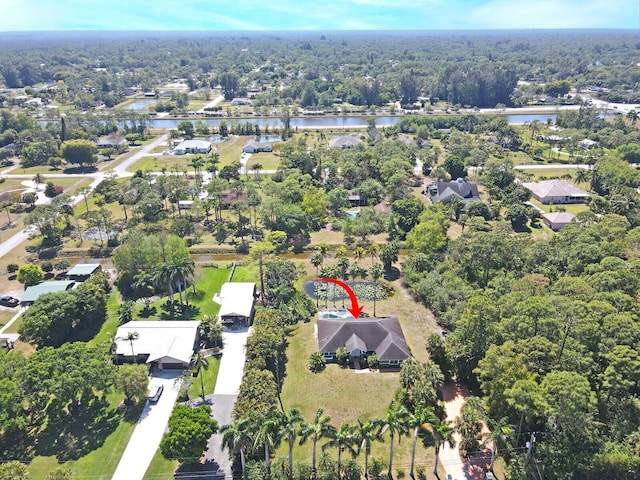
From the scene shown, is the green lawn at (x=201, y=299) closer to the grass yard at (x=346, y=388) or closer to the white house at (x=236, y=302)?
the white house at (x=236, y=302)

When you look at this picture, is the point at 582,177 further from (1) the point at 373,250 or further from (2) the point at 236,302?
(2) the point at 236,302

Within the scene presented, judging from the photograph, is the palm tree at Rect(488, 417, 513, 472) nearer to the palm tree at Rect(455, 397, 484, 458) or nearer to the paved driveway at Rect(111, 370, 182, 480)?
the palm tree at Rect(455, 397, 484, 458)

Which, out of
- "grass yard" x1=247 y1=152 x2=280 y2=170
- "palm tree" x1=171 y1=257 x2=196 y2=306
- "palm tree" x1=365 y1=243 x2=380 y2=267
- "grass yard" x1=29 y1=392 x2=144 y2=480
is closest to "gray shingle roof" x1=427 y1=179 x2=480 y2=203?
"palm tree" x1=365 y1=243 x2=380 y2=267

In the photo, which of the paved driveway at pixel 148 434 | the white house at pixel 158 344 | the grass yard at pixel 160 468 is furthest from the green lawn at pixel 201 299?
the grass yard at pixel 160 468

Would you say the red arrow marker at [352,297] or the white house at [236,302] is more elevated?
the white house at [236,302]

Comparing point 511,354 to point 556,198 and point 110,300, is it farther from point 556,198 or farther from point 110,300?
point 556,198

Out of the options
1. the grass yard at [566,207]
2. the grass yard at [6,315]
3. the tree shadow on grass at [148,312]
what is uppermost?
the grass yard at [566,207]
